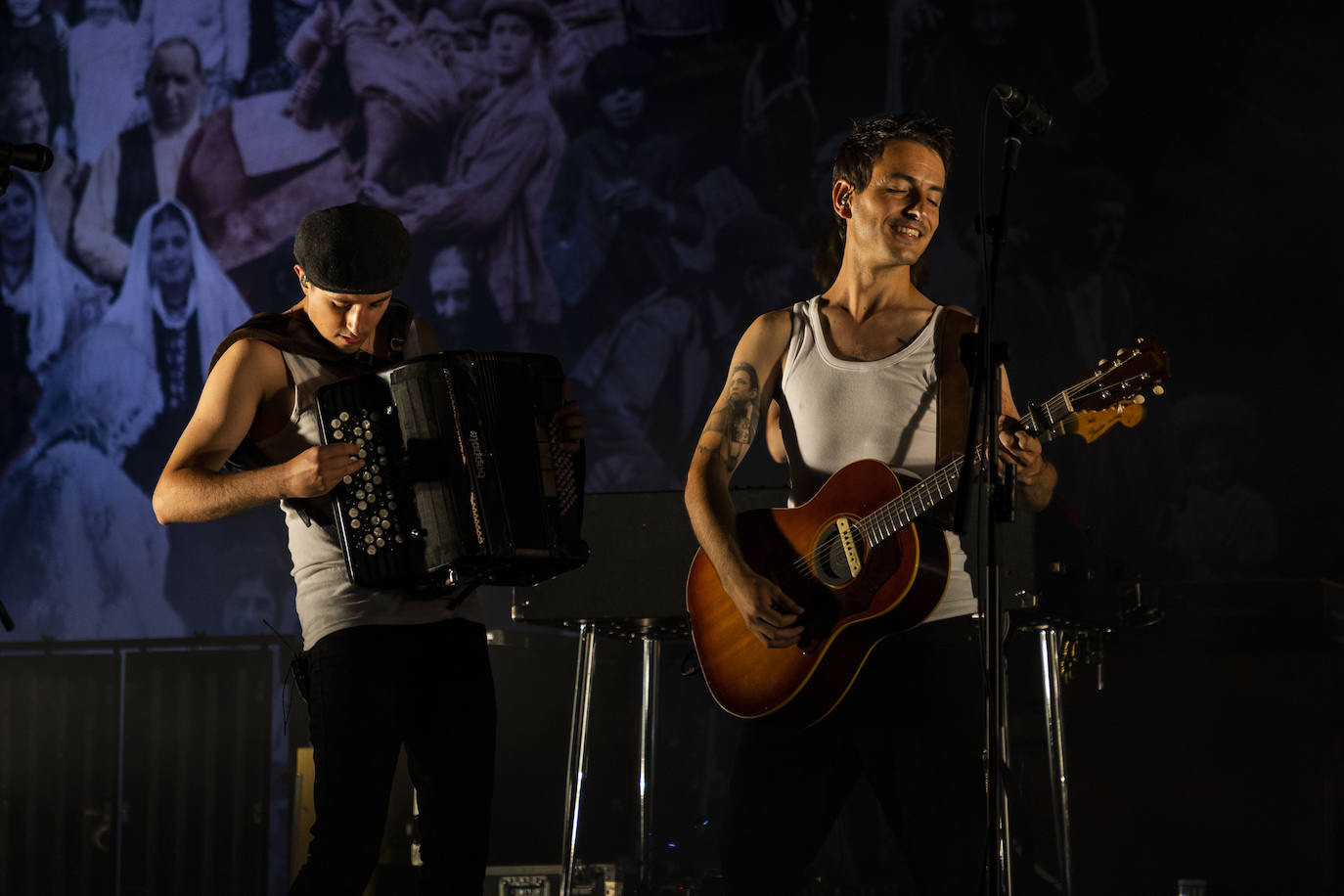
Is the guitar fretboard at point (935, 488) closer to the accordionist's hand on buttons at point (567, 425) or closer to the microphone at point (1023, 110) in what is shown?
the microphone at point (1023, 110)

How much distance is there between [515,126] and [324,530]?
18.0 ft

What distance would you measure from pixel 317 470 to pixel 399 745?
63cm

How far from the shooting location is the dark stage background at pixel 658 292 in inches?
206

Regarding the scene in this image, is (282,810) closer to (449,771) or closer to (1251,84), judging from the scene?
(449,771)

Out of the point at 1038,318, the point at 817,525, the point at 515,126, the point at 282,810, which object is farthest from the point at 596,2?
the point at 817,525

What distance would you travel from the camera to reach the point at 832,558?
9.70ft

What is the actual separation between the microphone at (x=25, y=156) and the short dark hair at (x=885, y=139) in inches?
74.7

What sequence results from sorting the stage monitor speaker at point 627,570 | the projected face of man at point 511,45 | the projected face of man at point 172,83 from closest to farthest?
the stage monitor speaker at point 627,570 → the projected face of man at point 511,45 → the projected face of man at point 172,83

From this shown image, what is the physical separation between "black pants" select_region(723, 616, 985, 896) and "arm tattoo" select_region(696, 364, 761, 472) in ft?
2.14

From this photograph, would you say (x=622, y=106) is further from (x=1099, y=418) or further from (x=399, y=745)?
(x=399, y=745)

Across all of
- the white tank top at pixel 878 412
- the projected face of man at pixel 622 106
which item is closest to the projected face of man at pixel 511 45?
the projected face of man at pixel 622 106

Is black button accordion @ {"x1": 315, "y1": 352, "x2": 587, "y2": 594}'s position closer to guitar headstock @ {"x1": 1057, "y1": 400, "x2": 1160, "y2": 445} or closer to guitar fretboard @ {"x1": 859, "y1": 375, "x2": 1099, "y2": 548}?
guitar fretboard @ {"x1": 859, "y1": 375, "x2": 1099, "y2": 548}

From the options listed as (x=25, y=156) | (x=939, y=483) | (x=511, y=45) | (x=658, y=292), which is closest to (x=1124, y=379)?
(x=939, y=483)

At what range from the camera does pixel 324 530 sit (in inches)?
116
